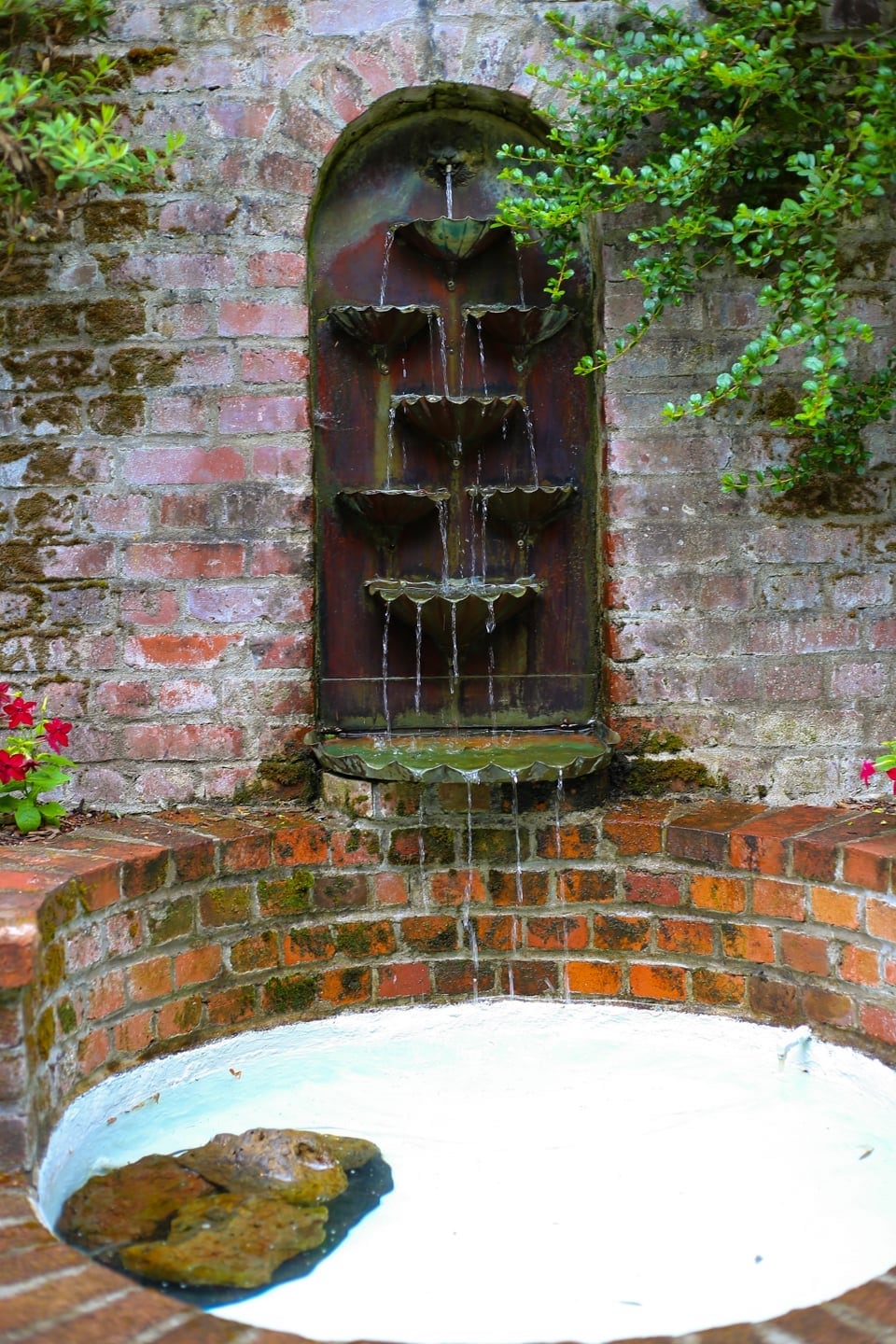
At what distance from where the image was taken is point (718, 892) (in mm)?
2877

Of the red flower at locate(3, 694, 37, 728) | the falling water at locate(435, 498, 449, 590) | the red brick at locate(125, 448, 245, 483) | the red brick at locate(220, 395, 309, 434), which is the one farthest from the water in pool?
the red brick at locate(220, 395, 309, 434)

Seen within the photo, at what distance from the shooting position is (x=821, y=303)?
2.61 metres

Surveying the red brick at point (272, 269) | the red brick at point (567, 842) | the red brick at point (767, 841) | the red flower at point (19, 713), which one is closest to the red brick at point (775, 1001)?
the red brick at point (767, 841)

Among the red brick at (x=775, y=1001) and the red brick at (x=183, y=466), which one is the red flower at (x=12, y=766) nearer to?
the red brick at (x=183, y=466)

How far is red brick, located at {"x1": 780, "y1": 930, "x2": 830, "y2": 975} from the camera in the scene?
2.71 meters

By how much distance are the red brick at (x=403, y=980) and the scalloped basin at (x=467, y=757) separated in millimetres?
488

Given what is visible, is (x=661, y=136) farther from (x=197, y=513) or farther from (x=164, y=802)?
(x=164, y=802)

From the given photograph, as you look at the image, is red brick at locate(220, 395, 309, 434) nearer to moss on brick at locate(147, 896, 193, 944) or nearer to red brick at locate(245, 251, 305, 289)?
red brick at locate(245, 251, 305, 289)

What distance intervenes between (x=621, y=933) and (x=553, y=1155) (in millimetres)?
749

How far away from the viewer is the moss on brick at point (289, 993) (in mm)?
2906

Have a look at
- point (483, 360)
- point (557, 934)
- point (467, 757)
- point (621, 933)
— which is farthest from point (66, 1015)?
point (483, 360)

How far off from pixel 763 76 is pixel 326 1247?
260 cm

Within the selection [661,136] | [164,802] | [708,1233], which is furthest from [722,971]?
[661,136]

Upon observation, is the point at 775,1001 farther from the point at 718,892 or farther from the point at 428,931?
A: the point at 428,931
